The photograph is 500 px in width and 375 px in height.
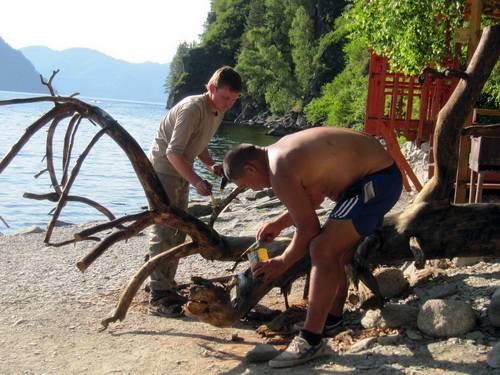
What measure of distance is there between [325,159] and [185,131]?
6.09ft

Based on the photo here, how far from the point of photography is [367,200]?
4.34 metres

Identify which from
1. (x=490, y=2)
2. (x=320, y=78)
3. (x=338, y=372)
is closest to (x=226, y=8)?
(x=320, y=78)

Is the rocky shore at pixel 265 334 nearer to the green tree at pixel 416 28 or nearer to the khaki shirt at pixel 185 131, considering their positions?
the khaki shirt at pixel 185 131

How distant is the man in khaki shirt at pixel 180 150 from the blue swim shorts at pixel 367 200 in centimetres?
160

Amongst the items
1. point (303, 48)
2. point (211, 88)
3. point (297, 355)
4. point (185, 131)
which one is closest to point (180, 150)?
point (185, 131)

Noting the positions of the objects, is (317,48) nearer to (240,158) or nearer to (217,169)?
(217,169)

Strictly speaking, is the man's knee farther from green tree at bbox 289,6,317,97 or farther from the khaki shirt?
green tree at bbox 289,6,317,97

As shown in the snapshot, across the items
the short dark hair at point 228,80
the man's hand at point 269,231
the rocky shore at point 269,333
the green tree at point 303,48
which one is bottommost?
the rocky shore at point 269,333

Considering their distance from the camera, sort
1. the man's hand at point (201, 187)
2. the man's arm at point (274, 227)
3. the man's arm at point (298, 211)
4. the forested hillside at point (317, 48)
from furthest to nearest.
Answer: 1. the forested hillside at point (317, 48)
2. the man's hand at point (201, 187)
3. the man's arm at point (274, 227)
4. the man's arm at point (298, 211)

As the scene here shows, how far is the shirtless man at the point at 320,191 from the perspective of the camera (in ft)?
13.8

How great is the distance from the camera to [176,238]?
612 centimetres

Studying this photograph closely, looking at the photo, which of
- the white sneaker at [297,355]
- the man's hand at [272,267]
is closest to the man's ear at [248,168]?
the man's hand at [272,267]

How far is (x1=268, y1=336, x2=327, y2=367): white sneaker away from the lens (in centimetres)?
431

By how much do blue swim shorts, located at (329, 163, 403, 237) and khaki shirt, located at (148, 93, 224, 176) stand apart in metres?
1.88
